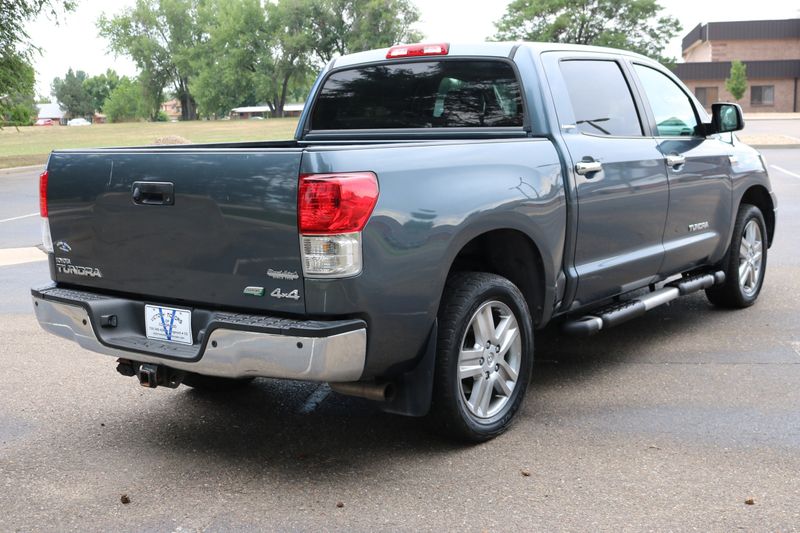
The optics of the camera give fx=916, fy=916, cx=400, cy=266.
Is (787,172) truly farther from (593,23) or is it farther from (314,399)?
(593,23)

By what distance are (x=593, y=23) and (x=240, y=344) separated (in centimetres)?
6423

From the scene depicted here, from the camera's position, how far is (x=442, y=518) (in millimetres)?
3580

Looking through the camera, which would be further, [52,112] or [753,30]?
[52,112]

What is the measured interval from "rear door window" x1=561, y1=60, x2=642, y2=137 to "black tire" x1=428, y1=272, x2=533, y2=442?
1319mm

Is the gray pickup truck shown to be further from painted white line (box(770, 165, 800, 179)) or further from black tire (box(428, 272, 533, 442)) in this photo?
painted white line (box(770, 165, 800, 179))

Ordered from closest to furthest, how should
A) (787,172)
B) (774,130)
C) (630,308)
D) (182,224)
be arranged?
(182,224) < (630,308) < (787,172) < (774,130)

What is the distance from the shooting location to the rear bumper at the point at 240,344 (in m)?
3.60

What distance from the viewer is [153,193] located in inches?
157

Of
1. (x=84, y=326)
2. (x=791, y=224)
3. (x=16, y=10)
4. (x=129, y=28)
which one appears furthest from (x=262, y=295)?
(x=129, y=28)

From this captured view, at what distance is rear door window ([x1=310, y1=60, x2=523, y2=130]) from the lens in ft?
16.9

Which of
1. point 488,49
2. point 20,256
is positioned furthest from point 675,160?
point 20,256

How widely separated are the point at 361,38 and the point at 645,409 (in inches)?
3397

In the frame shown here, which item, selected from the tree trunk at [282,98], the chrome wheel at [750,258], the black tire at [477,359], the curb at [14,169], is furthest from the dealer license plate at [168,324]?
the tree trunk at [282,98]

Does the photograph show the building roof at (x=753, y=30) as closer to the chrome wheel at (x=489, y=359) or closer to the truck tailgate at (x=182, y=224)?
the chrome wheel at (x=489, y=359)
